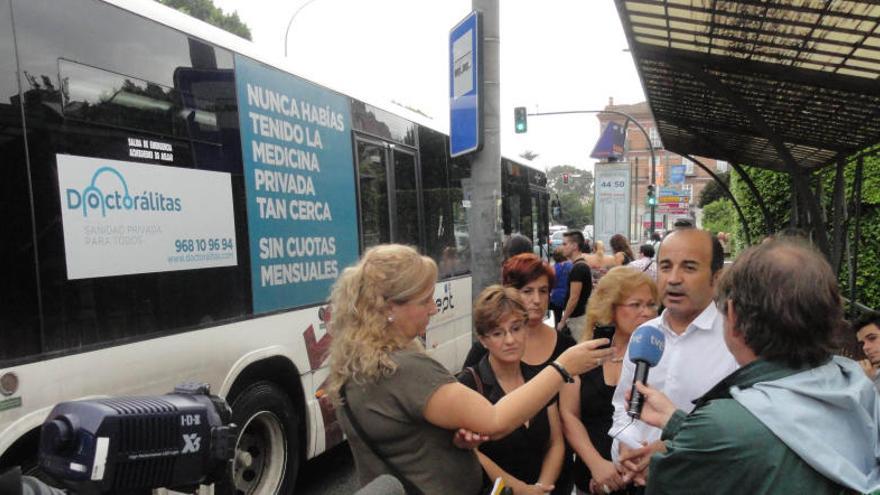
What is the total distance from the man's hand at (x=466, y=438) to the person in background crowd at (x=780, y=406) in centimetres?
56

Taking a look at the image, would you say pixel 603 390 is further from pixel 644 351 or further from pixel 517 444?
pixel 644 351

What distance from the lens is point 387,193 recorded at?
6.48m

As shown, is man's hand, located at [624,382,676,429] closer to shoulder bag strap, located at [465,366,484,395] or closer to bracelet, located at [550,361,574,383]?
bracelet, located at [550,361,574,383]

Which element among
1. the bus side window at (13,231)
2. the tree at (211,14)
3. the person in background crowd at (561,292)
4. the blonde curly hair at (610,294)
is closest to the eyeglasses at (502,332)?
the blonde curly hair at (610,294)

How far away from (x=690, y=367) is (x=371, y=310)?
127 cm

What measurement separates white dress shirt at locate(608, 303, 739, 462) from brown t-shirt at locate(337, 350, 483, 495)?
81cm

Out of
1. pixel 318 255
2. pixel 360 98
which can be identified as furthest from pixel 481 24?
pixel 318 255

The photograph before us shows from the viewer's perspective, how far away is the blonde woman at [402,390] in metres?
2.15

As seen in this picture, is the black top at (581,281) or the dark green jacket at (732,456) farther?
the black top at (581,281)


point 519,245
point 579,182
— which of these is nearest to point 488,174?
point 519,245

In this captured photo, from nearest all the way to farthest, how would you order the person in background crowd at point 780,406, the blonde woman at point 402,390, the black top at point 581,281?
the person in background crowd at point 780,406 < the blonde woman at point 402,390 < the black top at point 581,281

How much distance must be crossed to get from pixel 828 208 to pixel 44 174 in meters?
8.38

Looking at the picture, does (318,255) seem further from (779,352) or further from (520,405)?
(779,352)

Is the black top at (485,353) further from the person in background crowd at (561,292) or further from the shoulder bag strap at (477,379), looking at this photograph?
the person in background crowd at (561,292)
